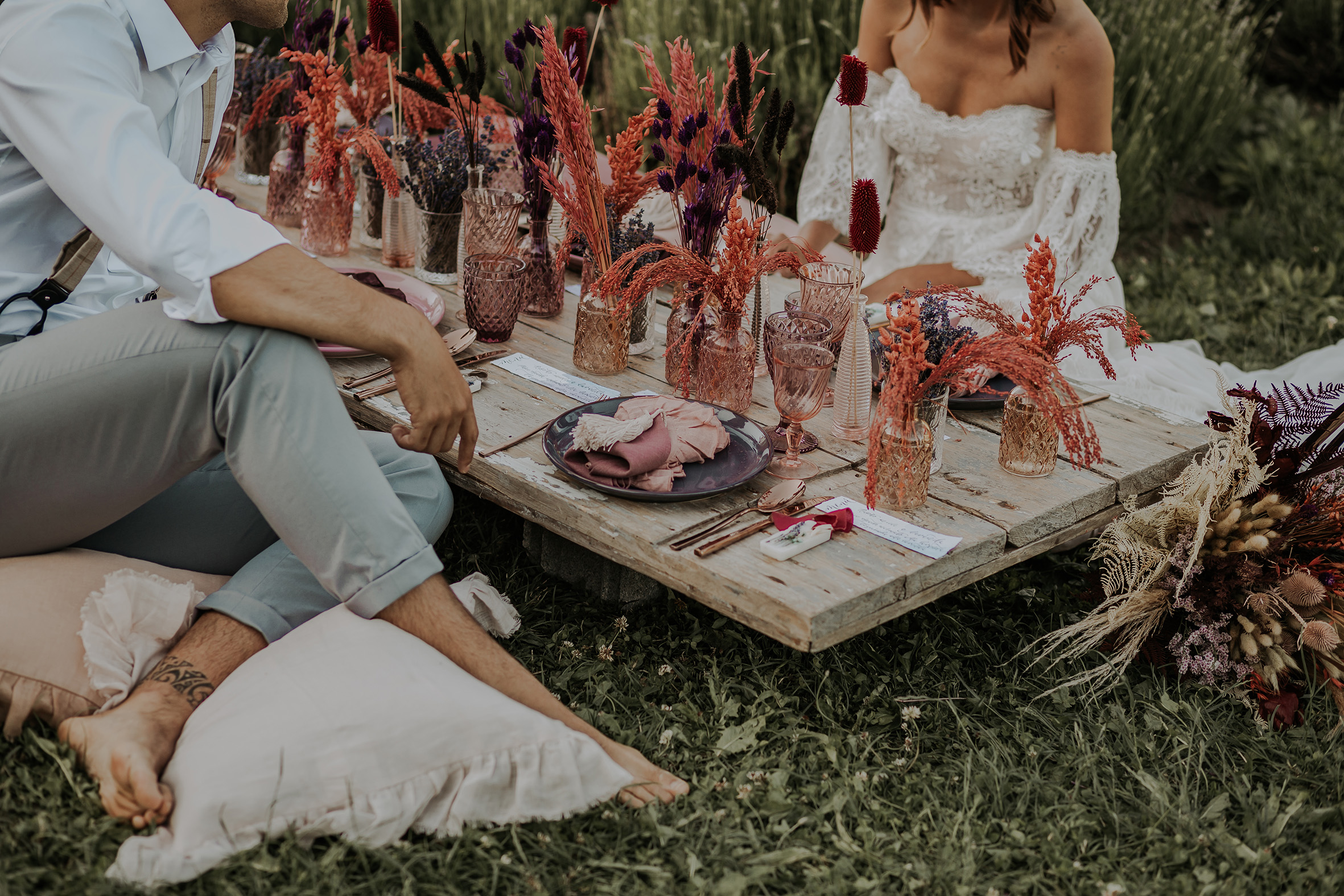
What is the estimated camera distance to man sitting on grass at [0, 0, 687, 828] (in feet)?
5.49

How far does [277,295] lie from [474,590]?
2.55 ft

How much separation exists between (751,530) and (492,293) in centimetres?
89

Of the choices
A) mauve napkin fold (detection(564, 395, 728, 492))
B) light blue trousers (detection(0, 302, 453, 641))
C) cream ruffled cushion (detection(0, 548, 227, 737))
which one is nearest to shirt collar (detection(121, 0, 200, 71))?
light blue trousers (detection(0, 302, 453, 641))

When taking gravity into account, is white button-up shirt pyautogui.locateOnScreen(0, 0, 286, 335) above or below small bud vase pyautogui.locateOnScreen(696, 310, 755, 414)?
above

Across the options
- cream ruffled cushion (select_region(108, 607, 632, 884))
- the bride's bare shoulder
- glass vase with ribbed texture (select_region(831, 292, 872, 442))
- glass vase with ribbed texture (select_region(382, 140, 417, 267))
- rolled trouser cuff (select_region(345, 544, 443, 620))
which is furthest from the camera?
the bride's bare shoulder

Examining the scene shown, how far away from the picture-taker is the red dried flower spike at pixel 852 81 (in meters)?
2.00

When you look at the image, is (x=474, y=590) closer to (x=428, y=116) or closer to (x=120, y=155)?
(x=120, y=155)

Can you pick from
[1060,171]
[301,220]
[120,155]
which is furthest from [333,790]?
[1060,171]

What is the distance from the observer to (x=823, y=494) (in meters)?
2.07

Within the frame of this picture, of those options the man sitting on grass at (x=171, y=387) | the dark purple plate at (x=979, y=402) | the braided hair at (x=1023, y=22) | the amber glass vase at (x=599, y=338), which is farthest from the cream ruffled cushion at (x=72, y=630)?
the braided hair at (x=1023, y=22)

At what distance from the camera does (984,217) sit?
3.40 meters

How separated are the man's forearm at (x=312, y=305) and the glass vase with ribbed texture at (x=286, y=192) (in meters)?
1.35

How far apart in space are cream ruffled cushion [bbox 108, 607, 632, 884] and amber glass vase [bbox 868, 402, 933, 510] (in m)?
0.68

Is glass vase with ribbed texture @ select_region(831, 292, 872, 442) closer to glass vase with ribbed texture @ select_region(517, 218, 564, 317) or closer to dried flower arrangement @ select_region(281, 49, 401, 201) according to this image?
glass vase with ribbed texture @ select_region(517, 218, 564, 317)
